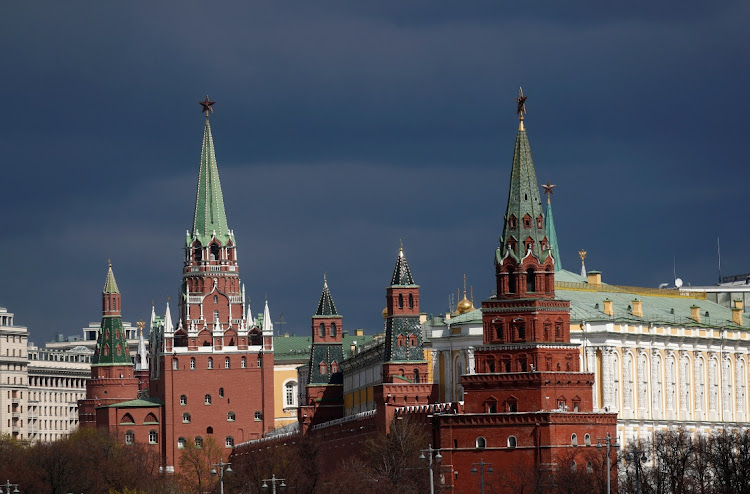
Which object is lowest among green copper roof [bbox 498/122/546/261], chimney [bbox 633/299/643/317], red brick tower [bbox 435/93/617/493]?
red brick tower [bbox 435/93/617/493]

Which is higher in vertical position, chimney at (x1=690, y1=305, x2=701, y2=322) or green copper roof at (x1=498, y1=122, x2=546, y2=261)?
green copper roof at (x1=498, y1=122, x2=546, y2=261)

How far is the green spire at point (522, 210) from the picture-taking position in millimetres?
139375

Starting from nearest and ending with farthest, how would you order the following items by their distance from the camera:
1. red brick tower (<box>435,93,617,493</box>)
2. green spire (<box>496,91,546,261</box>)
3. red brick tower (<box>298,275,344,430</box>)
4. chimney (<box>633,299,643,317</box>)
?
red brick tower (<box>435,93,617,493</box>) < green spire (<box>496,91,546,261</box>) < chimney (<box>633,299,643,317</box>) < red brick tower (<box>298,275,344,430</box>)

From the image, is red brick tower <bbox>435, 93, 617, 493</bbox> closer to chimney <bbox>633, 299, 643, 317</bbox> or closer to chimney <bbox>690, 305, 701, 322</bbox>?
chimney <bbox>633, 299, 643, 317</bbox>

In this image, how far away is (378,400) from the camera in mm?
156375

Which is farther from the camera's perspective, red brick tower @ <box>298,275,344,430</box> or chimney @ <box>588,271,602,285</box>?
red brick tower @ <box>298,275,344,430</box>

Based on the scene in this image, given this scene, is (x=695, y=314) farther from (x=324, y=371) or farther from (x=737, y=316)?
(x=324, y=371)

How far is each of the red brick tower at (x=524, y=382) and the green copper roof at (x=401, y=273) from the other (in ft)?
70.8

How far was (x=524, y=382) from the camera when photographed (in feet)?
447

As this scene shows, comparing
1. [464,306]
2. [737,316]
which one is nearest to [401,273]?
[464,306]

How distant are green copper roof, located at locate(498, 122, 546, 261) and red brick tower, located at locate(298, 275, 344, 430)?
50.2 m

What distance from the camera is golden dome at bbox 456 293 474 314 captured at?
164700mm

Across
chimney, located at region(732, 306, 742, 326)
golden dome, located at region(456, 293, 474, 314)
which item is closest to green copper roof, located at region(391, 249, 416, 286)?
golden dome, located at region(456, 293, 474, 314)

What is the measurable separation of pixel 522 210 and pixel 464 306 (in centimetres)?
2751
